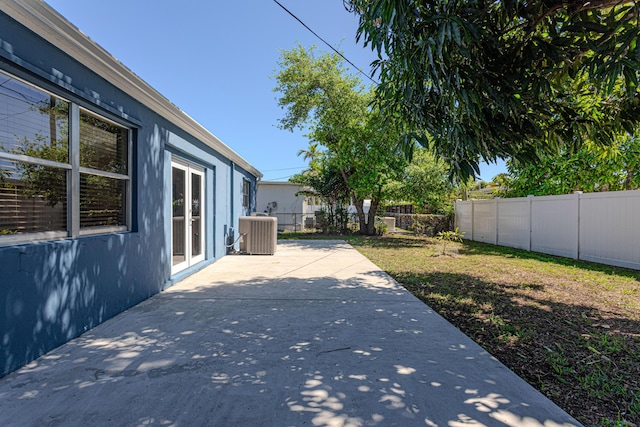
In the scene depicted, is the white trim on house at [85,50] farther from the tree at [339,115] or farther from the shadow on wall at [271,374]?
the tree at [339,115]

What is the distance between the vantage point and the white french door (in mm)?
5945

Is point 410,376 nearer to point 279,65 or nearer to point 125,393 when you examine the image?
point 125,393

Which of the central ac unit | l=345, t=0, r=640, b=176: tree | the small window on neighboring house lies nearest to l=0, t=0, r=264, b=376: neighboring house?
l=345, t=0, r=640, b=176: tree

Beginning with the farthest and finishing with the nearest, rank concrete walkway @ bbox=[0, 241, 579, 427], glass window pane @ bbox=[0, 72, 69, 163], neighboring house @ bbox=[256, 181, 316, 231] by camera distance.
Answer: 1. neighboring house @ bbox=[256, 181, 316, 231]
2. glass window pane @ bbox=[0, 72, 69, 163]
3. concrete walkway @ bbox=[0, 241, 579, 427]

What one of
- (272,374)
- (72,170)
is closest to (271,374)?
(272,374)

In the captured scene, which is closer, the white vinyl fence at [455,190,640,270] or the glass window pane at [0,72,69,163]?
the glass window pane at [0,72,69,163]

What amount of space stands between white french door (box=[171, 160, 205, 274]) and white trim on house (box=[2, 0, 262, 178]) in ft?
3.71

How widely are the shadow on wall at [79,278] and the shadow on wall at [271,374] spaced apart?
0.66 ft

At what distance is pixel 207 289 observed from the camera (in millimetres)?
5367

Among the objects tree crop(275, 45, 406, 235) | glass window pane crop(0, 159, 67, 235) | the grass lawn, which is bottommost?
the grass lawn

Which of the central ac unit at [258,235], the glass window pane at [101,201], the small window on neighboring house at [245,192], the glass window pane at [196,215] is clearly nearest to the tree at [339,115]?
the small window on neighboring house at [245,192]

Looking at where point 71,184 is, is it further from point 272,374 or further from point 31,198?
point 272,374

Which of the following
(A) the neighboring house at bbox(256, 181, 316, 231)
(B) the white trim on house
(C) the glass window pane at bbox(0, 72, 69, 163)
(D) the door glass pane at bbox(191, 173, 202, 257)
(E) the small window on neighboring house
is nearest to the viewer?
(B) the white trim on house

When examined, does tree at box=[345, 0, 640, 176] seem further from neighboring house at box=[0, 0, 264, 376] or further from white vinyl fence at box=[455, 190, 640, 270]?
white vinyl fence at box=[455, 190, 640, 270]
